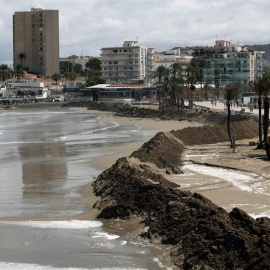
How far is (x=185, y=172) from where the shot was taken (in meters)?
22.8

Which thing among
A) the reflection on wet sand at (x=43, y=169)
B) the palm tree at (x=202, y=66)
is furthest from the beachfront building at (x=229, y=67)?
the reflection on wet sand at (x=43, y=169)

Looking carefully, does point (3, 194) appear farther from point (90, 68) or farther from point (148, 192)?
point (90, 68)

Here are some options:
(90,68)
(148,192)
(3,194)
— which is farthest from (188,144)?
(90,68)

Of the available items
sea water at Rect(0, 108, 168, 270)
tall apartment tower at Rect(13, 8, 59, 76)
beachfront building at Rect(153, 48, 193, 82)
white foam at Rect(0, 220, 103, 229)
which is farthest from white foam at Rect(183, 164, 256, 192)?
tall apartment tower at Rect(13, 8, 59, 76)

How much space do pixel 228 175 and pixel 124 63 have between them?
112m

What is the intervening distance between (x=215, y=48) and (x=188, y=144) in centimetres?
10811

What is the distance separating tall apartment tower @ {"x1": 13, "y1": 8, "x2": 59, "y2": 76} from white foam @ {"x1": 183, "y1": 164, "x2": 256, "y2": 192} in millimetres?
126211

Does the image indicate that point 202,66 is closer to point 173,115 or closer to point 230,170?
point 173,115

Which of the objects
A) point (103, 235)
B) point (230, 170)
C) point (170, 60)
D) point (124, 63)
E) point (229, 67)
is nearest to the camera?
point (103, 235)

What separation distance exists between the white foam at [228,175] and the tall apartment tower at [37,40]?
414ft

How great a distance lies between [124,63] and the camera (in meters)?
132

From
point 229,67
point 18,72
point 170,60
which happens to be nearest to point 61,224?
point 229,67

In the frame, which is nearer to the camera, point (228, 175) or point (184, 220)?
point (184, 220)

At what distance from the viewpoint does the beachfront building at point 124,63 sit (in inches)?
5172
